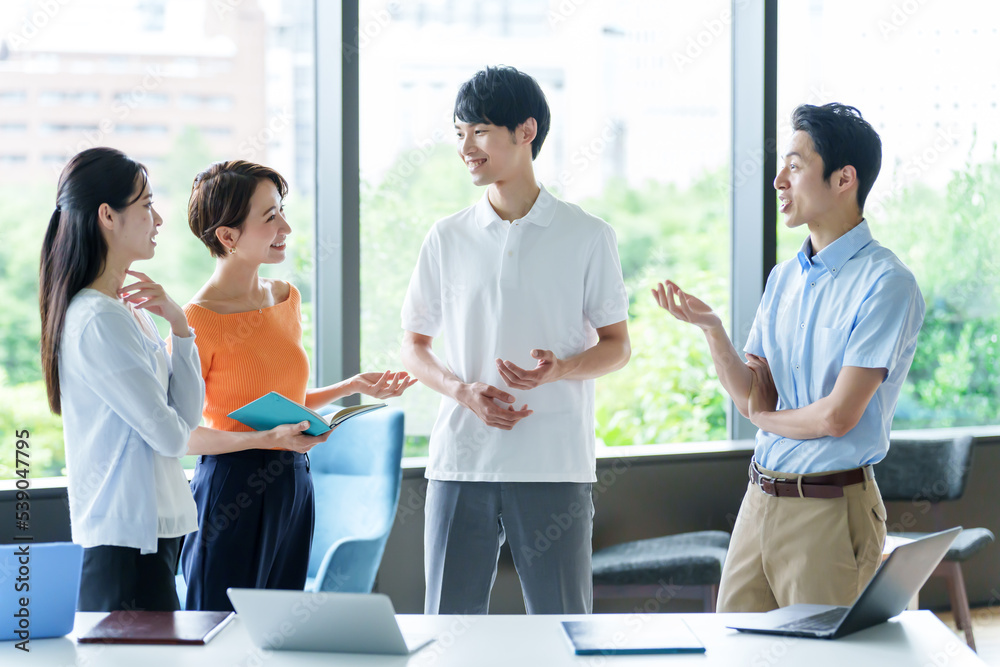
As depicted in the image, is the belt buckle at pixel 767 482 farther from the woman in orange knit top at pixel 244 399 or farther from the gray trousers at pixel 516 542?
the woman in orange knit top at pixel 244 399

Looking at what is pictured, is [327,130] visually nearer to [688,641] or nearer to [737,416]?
[737,416]

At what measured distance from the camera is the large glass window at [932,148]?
12.7ft

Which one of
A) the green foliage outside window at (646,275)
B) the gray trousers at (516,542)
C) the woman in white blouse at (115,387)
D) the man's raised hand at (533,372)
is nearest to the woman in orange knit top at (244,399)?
the woman in white blouse at (115,387)

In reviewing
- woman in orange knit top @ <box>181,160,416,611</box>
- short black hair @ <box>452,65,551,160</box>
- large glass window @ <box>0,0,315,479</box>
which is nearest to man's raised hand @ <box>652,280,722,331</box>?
short black hair @ <box>452,65,551,160</box>

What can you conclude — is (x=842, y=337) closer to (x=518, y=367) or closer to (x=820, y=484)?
(x=820, y=484)

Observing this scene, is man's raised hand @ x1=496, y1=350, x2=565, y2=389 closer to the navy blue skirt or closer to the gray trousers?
the gray trousers

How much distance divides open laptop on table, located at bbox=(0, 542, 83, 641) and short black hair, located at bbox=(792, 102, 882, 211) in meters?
1.71

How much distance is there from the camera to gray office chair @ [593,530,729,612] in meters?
2.95

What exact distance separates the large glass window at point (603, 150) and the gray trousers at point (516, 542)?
128cm

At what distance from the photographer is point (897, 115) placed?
401cm

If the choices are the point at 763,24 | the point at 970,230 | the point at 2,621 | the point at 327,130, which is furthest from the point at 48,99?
the point at 970,230

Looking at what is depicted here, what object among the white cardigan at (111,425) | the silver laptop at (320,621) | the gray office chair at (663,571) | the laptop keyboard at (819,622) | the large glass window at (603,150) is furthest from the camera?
the large glass window at (603,150)

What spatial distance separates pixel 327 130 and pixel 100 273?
149cm

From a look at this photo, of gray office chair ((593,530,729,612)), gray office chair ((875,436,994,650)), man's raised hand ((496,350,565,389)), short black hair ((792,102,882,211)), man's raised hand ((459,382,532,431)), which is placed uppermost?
short black hair ((792,102,882,211))
